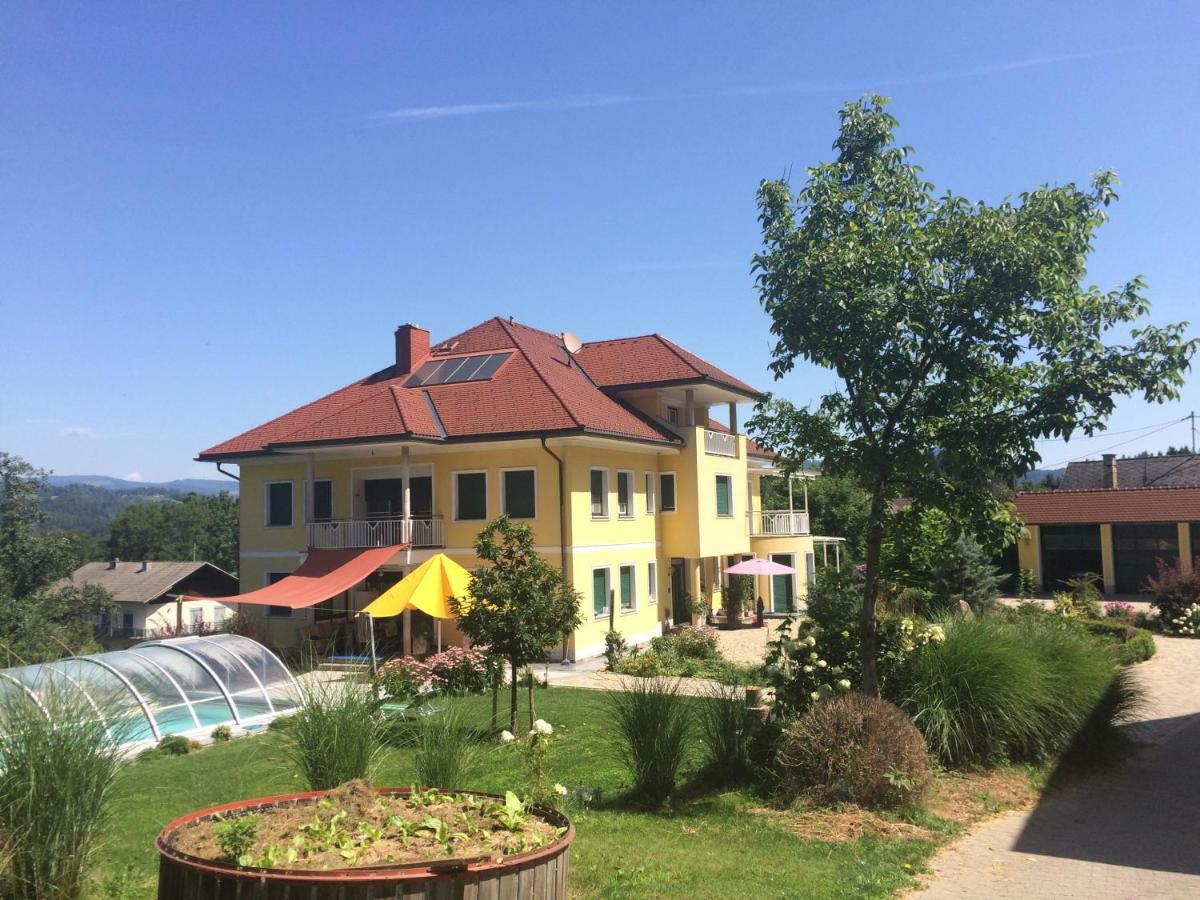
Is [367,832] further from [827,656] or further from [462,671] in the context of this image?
[462,671]

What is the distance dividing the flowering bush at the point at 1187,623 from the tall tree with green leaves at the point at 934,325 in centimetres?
1949

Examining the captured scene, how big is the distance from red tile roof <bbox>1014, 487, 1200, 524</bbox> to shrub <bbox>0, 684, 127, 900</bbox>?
121 feet

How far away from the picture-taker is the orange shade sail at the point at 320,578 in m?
21.8

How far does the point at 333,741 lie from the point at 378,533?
59.7 ft

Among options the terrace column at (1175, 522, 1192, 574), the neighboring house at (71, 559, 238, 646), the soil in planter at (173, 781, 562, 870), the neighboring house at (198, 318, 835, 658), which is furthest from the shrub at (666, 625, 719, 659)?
the neighboring house at (71, 559, 238, 646)

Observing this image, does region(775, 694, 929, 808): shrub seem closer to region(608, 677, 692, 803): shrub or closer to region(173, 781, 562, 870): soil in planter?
region(608, 677, 692, 803): shrub

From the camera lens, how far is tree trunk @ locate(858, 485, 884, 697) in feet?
34.4

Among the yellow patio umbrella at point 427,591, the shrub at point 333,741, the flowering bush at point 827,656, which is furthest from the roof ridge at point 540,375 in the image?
the shrub at point 333,741

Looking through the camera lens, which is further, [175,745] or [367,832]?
[175,745]

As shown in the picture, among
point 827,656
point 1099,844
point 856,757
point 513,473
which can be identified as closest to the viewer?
point 1099,844

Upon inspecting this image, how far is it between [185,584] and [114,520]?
61619 millimetres

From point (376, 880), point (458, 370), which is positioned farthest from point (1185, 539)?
point (376, 880)

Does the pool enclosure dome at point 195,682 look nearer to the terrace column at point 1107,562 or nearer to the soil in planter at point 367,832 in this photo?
the soil in planter at point 367,832

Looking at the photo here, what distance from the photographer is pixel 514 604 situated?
1283cm
